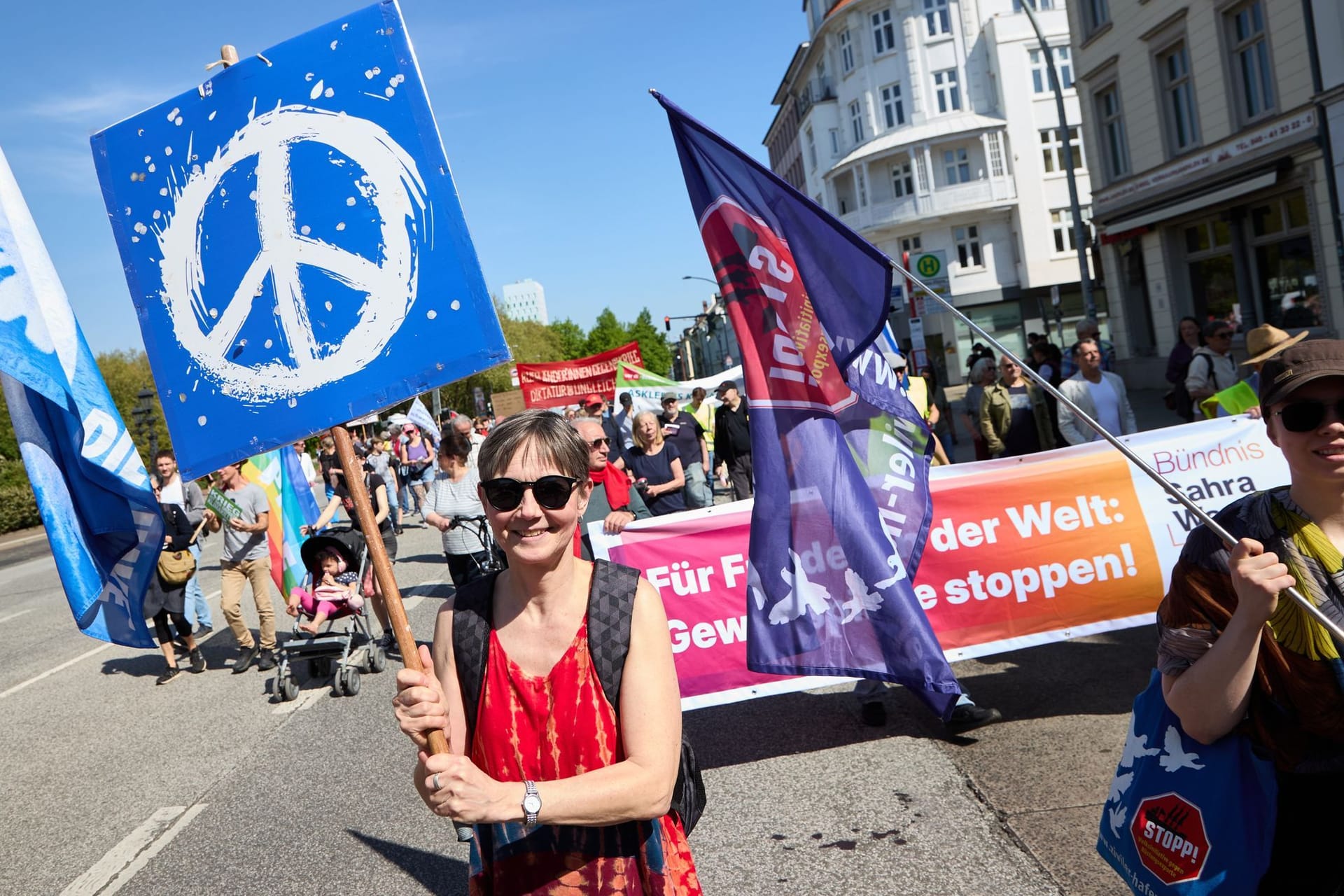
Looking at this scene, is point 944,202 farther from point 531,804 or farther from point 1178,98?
point 531,804

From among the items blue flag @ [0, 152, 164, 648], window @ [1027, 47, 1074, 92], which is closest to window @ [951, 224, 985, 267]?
window @ [1027, 47, 1074, 92]

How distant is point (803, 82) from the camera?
6362 cm

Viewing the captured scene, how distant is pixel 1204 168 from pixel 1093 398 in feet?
51.4

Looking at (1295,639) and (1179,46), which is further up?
(1179,46)

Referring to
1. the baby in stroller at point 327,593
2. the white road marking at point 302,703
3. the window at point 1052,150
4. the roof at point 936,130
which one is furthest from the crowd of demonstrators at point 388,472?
the window at point 1052,150

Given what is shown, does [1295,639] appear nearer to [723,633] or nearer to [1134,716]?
[1134,716]

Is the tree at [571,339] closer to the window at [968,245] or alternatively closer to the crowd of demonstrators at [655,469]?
the window at [968,245]

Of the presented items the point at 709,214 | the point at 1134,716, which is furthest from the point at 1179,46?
the point at 1134,716

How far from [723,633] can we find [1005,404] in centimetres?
594

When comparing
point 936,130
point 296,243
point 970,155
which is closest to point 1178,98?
point 296,243

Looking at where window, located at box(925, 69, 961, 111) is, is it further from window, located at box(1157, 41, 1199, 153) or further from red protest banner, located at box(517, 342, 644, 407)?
red protest banner, located at box(517, 342, 644, 407)

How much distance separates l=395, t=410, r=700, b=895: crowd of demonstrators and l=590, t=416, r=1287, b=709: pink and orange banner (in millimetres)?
3491

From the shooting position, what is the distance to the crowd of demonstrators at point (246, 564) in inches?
388

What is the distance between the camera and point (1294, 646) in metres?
2.25
